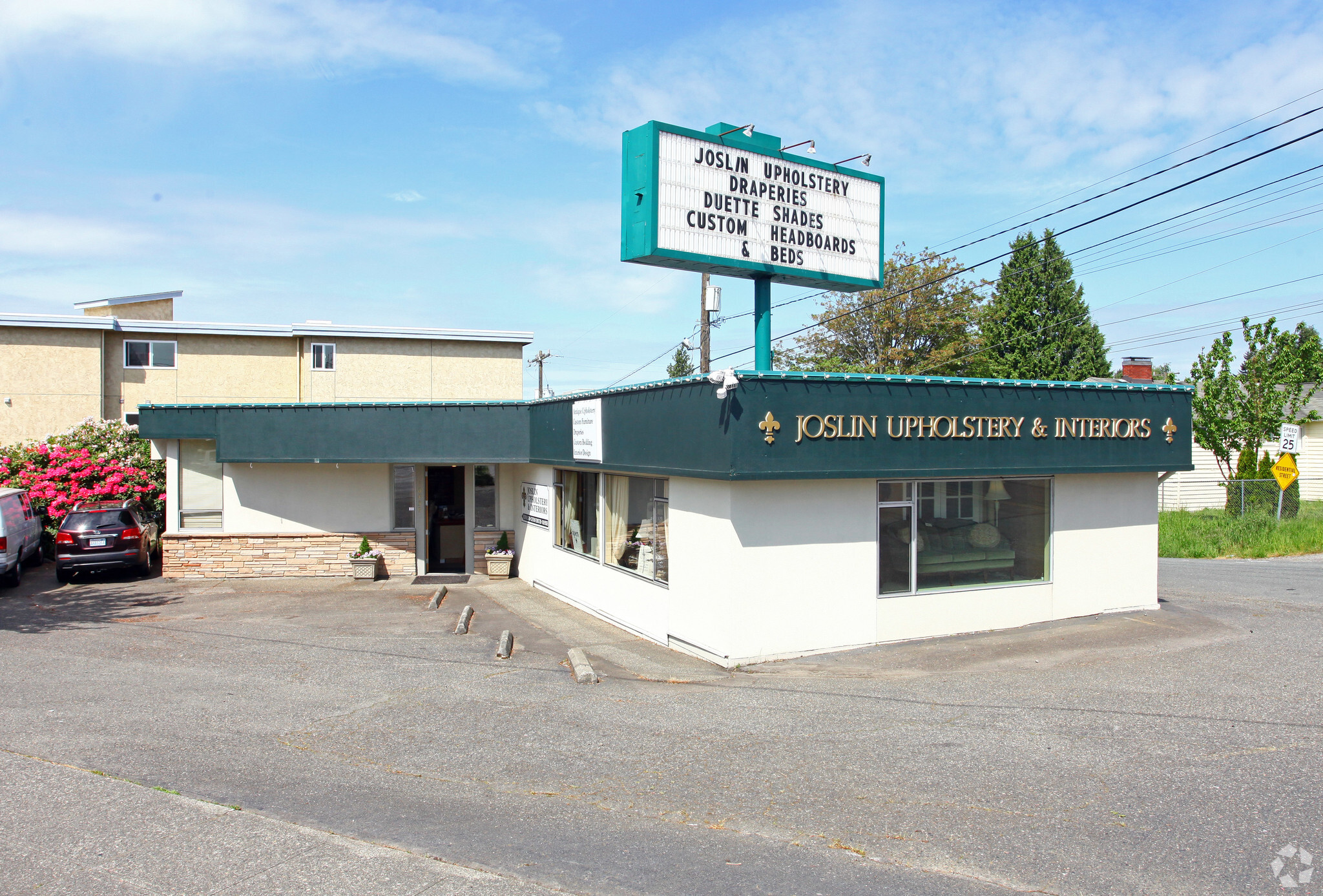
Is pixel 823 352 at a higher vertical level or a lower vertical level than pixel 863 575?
higher

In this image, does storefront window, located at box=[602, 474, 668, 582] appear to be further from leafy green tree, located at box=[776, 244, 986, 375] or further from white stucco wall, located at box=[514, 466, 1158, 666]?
leafy green tree, located at box=[776, 244, 986, 375]

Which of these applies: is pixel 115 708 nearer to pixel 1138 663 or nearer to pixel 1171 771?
Answer: pixel 1171 771

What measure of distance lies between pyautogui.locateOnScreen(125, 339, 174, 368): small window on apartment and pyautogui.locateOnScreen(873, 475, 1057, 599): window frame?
78.5ft

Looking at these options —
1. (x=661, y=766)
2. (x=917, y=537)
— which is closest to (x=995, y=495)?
(x=917, y=537)

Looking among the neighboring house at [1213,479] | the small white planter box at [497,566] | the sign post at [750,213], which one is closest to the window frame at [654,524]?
the sign post at [750,213]

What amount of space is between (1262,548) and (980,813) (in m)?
21.1

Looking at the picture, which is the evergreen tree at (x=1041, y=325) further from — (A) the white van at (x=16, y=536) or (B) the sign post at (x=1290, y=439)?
(A) the white van at (x=16, y=536)

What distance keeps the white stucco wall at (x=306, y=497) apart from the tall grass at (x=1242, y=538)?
1973 centimetres

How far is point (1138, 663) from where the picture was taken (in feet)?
33.0

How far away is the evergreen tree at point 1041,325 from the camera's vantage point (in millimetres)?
43219

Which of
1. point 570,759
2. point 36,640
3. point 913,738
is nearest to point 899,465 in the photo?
point 913,738

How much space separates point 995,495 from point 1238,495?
19.1 meters

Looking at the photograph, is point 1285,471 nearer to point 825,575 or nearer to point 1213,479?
point 1213,479

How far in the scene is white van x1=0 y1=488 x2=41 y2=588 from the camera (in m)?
16.5
